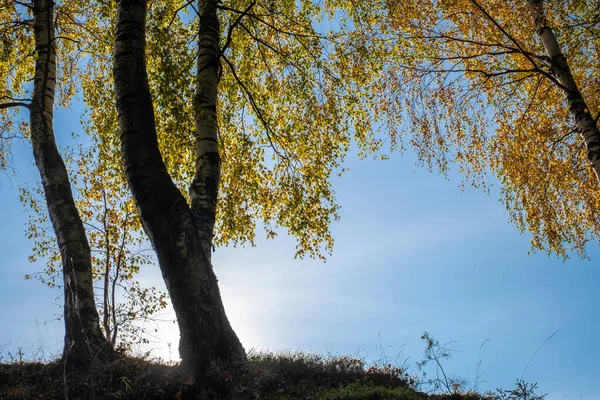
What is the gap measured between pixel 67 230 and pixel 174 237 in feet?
9.78

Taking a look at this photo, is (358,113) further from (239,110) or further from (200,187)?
(200,187)

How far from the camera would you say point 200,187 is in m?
7.14

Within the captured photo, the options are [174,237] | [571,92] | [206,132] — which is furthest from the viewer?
[571,92]

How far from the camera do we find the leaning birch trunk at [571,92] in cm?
908

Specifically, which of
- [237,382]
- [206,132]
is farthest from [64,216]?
[237,382]

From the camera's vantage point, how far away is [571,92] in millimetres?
9422

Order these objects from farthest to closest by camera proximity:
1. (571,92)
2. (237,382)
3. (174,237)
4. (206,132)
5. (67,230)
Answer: (571,92), (67,230), (206,132), (174,237), (237,382)

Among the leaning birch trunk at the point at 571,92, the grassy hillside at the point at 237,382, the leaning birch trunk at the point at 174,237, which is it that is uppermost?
the leaning birch trunk at the point at 571,92

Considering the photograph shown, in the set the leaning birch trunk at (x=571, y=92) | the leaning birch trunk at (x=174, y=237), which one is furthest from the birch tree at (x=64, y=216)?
the leaning birch trunk at (x=571, y=92)

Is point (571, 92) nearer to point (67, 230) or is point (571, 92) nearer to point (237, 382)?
point (237, 382)

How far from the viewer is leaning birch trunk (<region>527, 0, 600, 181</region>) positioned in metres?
9.08

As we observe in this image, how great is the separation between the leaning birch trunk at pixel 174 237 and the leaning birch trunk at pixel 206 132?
35 cm

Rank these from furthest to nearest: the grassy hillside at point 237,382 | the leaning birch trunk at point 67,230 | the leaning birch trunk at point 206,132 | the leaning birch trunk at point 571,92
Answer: the leaning birch trunk at point 571,92 < the leaning birch trunk at point 67,230 < the leaning birch trunk at point 206,132 < the grassy hillside at point 237,382

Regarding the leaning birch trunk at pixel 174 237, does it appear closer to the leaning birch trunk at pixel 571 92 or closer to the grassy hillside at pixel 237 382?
the grassy hillside at pixel 237 382
